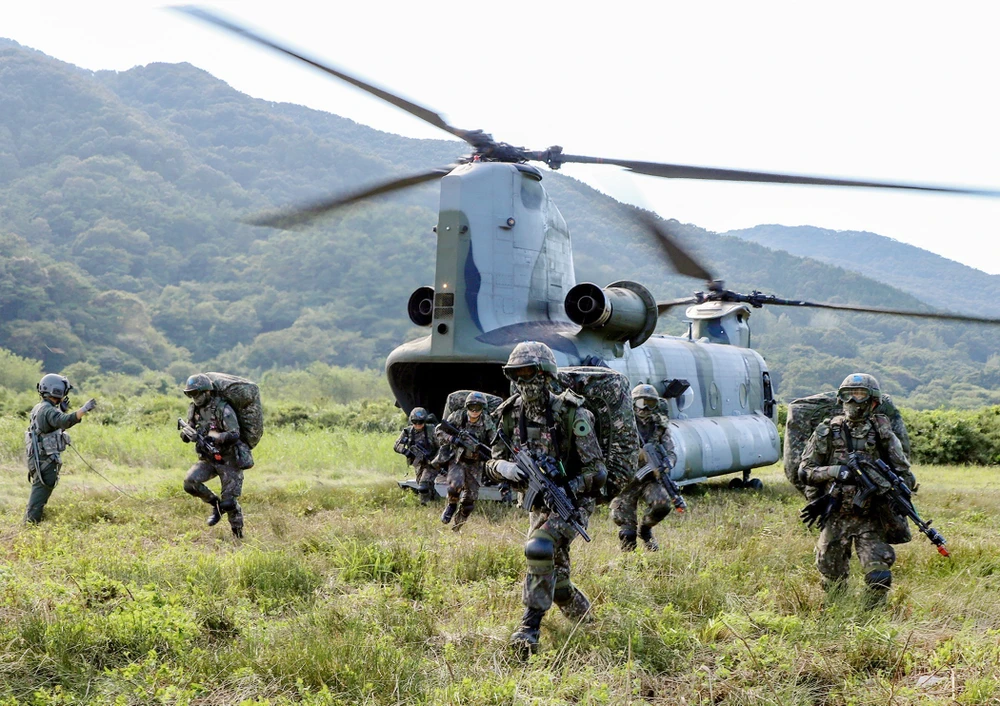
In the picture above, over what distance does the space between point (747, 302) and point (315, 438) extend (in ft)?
30.7

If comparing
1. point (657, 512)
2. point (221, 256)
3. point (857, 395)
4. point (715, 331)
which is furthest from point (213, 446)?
point (221, 256)

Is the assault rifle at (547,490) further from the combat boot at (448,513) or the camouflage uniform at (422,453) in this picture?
the camouflage uniform at (422,453)

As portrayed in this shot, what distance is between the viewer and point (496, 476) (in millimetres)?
5590

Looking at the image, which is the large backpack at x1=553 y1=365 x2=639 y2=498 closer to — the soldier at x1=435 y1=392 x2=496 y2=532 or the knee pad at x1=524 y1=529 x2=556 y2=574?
the knee pad at x1=524 y1=529 x2=556 y2=574

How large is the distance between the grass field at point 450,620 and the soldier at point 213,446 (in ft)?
1.06

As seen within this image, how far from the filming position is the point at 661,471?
27.1 feet

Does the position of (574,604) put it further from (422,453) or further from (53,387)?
(53,387)

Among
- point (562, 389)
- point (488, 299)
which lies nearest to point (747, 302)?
point (488, 299)

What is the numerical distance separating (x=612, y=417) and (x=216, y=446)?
15.9ft

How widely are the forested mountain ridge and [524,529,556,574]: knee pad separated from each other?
24.1ft

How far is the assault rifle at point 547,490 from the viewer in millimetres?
5266

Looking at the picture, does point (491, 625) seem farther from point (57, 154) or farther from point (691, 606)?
point (57, 154)

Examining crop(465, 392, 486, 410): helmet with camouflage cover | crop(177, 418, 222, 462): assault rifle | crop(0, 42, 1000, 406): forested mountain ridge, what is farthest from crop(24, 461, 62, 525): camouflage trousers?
A: crop(0, 42, 1000, 406): forested mountain ridge

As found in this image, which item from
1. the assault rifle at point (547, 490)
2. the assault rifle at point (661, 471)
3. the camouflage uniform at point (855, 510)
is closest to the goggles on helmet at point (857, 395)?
the camouflage uniform at point (855, 510)
